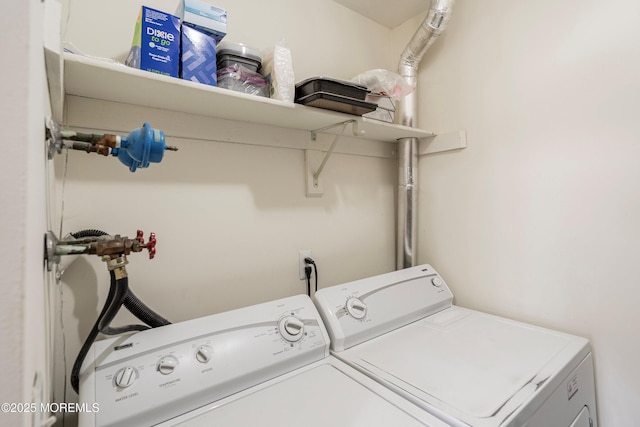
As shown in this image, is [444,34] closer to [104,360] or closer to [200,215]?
[200,215]

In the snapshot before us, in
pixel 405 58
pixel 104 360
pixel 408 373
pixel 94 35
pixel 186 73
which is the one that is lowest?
pixel 408 373

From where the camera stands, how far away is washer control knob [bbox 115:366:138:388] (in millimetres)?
674

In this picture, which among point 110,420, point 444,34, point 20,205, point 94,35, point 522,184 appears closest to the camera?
point 20,205

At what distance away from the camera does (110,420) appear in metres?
0.64

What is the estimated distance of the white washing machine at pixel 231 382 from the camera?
0.67 meters

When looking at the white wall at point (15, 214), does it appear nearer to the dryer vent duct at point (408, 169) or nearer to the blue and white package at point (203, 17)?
the blue and white package at point (203, 17)

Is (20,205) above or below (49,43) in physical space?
below

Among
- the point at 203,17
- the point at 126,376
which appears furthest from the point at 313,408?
the point at 203,17

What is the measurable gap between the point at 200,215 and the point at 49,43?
2.10 ft

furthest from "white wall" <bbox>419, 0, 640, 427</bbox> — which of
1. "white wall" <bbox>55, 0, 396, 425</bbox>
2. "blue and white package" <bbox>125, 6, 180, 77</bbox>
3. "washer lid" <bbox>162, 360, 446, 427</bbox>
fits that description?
"blue and white package" <bbox>125, 6, 180, 77</bbox>

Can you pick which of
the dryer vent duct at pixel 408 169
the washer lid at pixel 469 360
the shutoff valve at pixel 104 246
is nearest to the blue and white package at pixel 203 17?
the shutoff valve at pixel 104 246

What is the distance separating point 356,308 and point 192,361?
57 cm

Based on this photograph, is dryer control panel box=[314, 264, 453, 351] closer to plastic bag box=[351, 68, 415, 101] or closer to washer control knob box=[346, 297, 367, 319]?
washer control knob box=[346, 297, 367, 319]

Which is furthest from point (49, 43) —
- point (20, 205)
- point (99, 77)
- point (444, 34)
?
point (444, 34)
